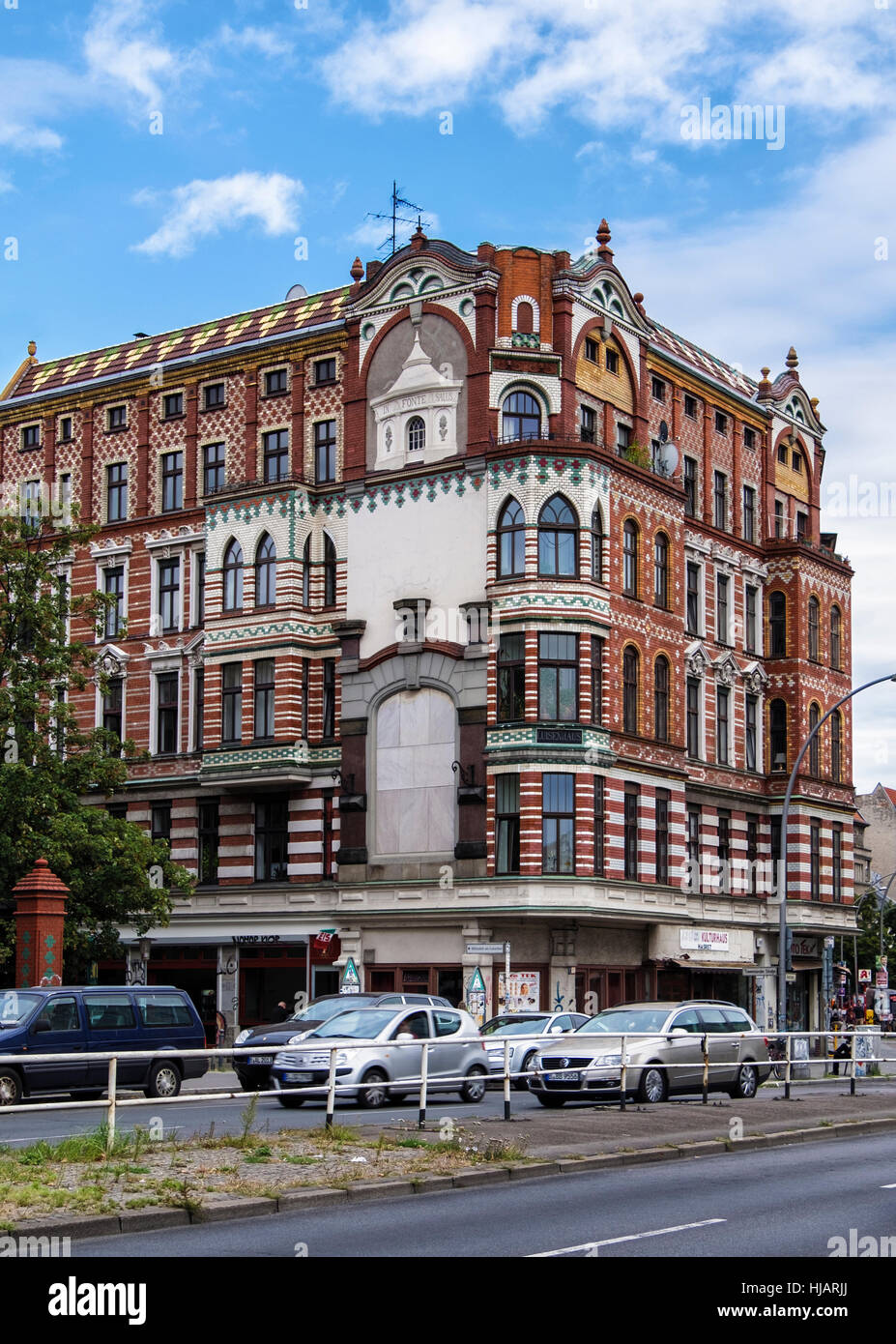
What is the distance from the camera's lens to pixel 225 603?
52.6m

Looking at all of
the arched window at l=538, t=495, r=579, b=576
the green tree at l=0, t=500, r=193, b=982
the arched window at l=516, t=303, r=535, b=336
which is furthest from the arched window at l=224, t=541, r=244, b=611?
the arched window at l=516, t=303, r=535, b=336

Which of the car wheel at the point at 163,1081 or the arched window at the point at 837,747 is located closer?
the car wheel at the point at 163,1081

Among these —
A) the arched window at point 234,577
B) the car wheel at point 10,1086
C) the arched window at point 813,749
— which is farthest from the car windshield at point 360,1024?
the arched window at point 813,749

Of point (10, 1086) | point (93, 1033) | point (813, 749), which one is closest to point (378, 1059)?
point (93, 1033)

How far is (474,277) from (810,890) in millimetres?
23444

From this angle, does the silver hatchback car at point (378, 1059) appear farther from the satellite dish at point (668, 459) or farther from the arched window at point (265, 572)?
the satellite dish at point (668, 459)

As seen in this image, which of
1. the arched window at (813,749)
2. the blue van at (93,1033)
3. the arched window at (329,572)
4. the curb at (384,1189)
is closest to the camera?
the curb at (384,1189)

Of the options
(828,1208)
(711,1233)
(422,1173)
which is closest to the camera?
(711,1233)

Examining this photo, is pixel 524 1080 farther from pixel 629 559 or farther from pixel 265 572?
pixel 265 572

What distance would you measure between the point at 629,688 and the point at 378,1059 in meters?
23.5

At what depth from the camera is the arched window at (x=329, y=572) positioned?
2024 inches

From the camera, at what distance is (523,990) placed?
152ft
